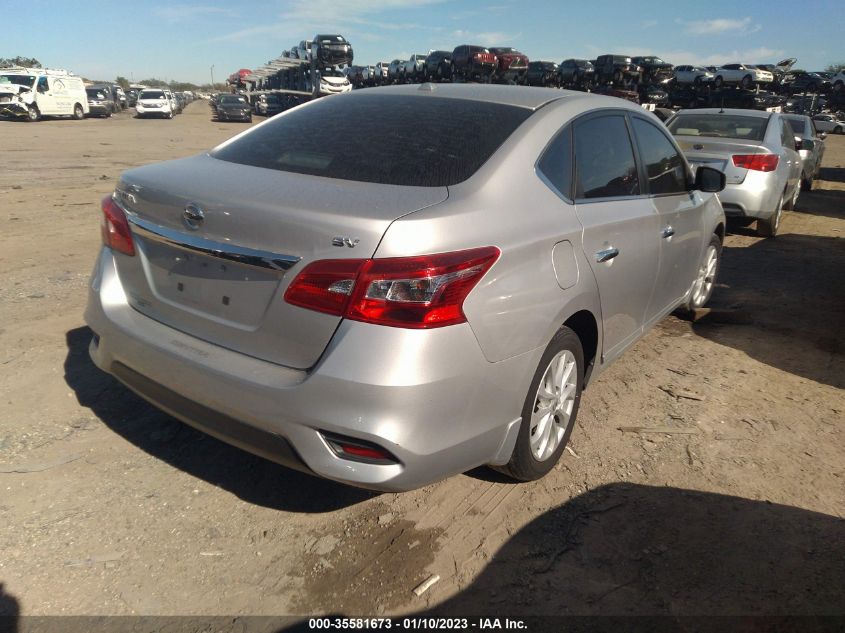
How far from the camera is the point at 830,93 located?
35.7 m

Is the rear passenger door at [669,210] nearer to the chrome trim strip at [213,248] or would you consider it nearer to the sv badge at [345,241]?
the sv badge at [345,241]

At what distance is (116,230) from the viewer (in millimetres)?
2721

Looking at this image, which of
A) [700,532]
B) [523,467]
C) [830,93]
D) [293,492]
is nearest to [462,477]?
[523,467]

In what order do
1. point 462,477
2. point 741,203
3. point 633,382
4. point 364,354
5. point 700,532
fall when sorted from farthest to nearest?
point 741,203
point 633,382
point 462,477
point 700,532
point 364,354

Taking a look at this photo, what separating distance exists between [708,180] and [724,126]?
5152mm

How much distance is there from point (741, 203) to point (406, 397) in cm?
729

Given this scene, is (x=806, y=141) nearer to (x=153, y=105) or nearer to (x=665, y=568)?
(x=665, y=568)

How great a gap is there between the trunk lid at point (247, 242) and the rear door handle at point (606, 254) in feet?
3.11

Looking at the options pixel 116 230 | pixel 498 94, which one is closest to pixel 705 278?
pixel 498 94

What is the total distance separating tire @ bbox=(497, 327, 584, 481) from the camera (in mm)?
2668

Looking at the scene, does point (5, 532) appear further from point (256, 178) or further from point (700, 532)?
point (700, 532)

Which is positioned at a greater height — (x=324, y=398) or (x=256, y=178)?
(x=256, y=178)

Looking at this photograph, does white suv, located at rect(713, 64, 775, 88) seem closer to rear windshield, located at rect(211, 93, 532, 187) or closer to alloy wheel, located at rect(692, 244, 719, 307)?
alloy wheel, located at rect(692, 244, 719, 307)

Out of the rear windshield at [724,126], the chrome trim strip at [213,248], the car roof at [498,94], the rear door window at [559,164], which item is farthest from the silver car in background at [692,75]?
the chrome trim strip at [213,248]
